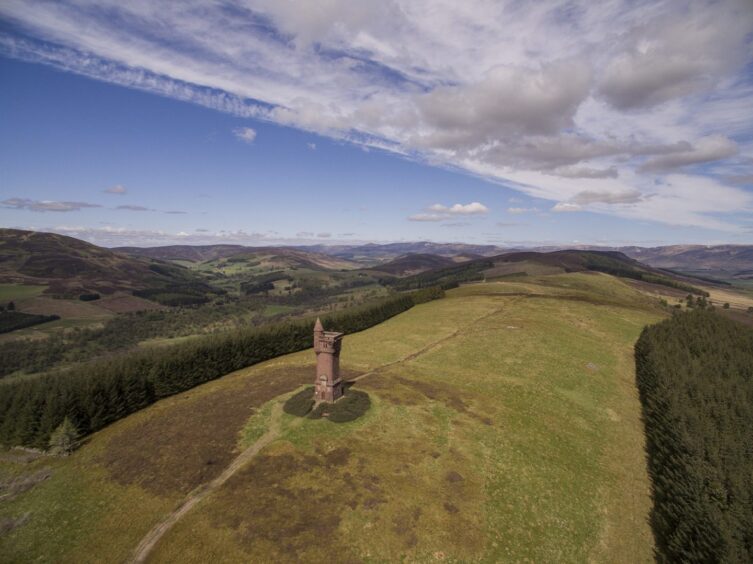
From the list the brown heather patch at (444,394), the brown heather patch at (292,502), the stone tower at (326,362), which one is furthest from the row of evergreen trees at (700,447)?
the stone tower at (326,362)

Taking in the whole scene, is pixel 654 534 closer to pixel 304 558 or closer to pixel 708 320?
pixel 304 558

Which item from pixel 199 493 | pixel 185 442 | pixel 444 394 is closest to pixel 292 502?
pixel 199 493

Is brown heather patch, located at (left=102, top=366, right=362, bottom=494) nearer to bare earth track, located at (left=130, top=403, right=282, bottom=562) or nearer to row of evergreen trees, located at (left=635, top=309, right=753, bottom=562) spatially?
bare earth track, located at (left=130, top=403, right=282, bottom=562)

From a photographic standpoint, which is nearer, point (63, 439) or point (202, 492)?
point (202, 492)

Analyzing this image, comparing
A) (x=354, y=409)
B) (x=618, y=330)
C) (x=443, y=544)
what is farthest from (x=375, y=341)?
(x=618, y=330)

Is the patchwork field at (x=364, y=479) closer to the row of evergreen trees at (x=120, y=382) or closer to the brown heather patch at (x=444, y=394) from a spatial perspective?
the brown heather patch at (x=444, y=394)

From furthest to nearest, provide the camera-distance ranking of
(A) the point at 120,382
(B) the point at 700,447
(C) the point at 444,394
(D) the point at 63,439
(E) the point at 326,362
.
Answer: (C) the point at 444,394
(A) the point at 120,382
(E) the point at 326,362
(D) the point at 63,439
(B) the point at 700,447

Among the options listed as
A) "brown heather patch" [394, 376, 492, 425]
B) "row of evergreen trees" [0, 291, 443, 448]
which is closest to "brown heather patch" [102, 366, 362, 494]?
"row of evergreen trees" [0, 291, 443, 448]

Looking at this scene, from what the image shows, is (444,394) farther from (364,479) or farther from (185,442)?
(185,442)
